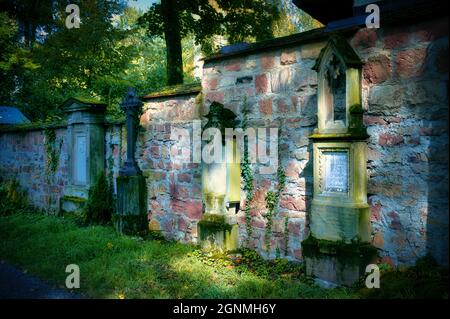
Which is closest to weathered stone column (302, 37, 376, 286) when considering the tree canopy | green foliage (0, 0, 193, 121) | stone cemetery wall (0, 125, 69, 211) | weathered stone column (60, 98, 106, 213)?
weathered stone column (60, 98, 106, 213)

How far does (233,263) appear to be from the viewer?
479 centimetres

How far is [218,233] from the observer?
512 cm

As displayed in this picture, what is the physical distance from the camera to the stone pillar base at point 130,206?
6.34m

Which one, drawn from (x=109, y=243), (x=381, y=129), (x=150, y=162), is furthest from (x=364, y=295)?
(x=150, y=162)

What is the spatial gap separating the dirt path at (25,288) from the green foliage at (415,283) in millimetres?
2871

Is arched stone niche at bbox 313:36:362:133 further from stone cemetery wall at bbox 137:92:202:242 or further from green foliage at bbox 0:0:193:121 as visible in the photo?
green foliage at bbox 0:0:193:121

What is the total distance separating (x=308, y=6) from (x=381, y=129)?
15.6 feet

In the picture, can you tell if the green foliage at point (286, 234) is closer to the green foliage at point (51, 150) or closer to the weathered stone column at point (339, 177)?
the weathered stone column at point (339, 177)

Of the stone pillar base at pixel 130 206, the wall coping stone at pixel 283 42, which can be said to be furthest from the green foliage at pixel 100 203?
the wall coping stone at pixel 283 42

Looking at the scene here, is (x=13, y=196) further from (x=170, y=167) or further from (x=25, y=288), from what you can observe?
(x=25, y=288)

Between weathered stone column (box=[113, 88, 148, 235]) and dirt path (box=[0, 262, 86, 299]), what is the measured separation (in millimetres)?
1851

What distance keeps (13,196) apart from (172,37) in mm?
5860

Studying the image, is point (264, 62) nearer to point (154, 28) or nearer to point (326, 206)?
point (326, 206)

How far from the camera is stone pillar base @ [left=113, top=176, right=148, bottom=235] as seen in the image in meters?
6.34
